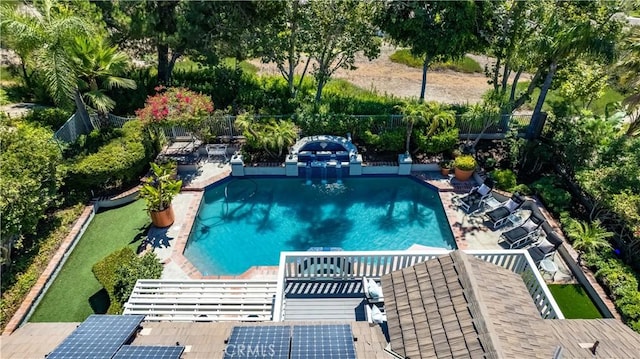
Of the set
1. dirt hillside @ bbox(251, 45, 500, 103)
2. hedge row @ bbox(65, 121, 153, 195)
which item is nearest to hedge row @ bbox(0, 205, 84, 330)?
hedge row @ bbox(65, 121, 153, 195)

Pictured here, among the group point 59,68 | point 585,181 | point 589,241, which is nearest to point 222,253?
point 59,68

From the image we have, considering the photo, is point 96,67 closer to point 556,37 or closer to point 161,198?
point 161,198

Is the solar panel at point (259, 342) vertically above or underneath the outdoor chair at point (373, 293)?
above

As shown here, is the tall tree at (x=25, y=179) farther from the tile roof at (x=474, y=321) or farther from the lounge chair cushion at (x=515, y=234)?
the lounge chair cushion at (x=515, y=234)

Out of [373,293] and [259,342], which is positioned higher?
[259,342]

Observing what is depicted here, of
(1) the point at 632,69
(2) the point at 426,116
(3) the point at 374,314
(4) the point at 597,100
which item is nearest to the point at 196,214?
(3) the point at 374,314

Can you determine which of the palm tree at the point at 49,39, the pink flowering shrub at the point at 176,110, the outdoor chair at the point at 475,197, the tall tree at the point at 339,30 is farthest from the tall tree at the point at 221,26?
the outdoor chair at the point at 475,197
